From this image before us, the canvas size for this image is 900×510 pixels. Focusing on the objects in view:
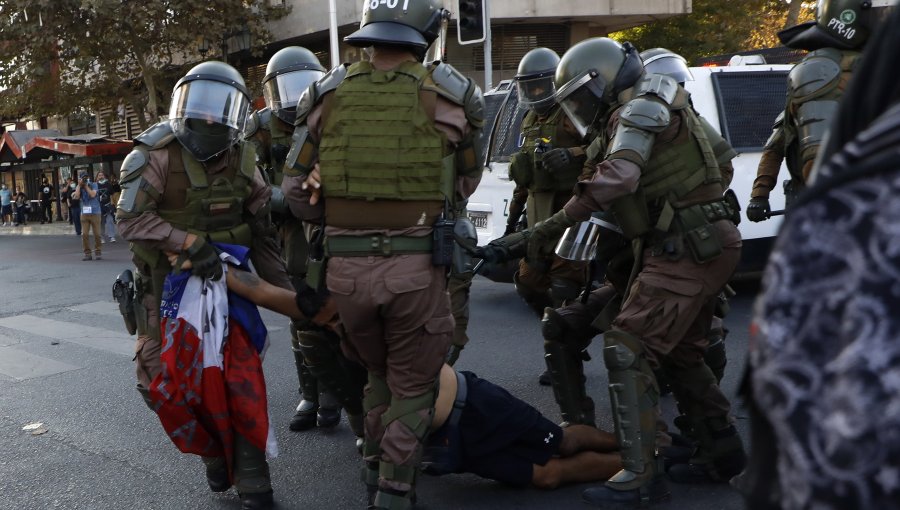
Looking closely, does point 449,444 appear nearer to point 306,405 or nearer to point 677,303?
point 677,303

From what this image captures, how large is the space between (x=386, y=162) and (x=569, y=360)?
5.58ft

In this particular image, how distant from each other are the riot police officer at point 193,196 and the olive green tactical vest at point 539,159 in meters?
2.02

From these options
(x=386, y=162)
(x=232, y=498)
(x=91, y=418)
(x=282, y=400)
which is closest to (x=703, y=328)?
(x=386, y=162)

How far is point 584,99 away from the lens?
4.03 meters

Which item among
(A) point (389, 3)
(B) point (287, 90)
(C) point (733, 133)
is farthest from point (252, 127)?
(C) point (733, 133)

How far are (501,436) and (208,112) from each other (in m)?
1.77

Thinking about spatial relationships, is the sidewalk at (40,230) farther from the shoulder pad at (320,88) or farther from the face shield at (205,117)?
the shoulder pad at (320,88)

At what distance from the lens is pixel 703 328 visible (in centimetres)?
394

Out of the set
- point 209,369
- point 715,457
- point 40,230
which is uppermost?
point 209,369

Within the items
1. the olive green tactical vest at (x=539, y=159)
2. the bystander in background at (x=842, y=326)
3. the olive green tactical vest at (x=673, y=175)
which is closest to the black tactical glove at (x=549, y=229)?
the olive green tactical vest at (x=673, y=175)

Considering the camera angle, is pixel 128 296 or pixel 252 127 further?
pixel 252 127

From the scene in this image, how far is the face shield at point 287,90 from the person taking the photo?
5129 millimetres

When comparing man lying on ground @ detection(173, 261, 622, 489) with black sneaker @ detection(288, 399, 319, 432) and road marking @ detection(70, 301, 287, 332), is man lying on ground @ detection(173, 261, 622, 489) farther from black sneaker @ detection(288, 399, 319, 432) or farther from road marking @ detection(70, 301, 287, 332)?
road marking @ detection(70, 301, 287, 332)

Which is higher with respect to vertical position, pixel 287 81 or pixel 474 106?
pixel 287 81
